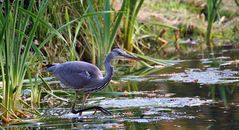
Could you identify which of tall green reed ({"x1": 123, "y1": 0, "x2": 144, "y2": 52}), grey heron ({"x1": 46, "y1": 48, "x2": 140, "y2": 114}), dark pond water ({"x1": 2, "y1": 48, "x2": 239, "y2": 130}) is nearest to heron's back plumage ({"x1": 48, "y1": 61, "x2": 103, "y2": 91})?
grey heron ({"x1": 46, "y1": 48, "x2": 140, "y2": 114})

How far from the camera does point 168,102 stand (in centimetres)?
837

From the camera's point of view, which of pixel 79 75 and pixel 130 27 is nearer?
pixel 79 75

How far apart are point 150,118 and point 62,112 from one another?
1.25 metres

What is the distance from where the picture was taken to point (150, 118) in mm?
7344

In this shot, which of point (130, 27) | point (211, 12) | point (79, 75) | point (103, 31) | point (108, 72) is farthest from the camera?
point (211, 12)

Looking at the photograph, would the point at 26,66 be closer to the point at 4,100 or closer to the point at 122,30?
the point at 4,100

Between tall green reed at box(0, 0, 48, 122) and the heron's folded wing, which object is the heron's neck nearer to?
the heron's folded wing

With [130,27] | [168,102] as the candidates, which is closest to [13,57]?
[168,102]

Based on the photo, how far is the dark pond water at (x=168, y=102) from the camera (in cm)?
709

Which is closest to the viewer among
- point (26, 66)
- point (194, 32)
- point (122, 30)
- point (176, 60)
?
point (26, 66)

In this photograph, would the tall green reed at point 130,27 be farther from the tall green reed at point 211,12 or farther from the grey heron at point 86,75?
the grey heron at point 86,75

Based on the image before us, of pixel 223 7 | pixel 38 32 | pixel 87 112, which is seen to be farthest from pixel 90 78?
pixel 223 7

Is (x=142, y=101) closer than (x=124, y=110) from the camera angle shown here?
No

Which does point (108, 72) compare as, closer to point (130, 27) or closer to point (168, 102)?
point (168, 102)
